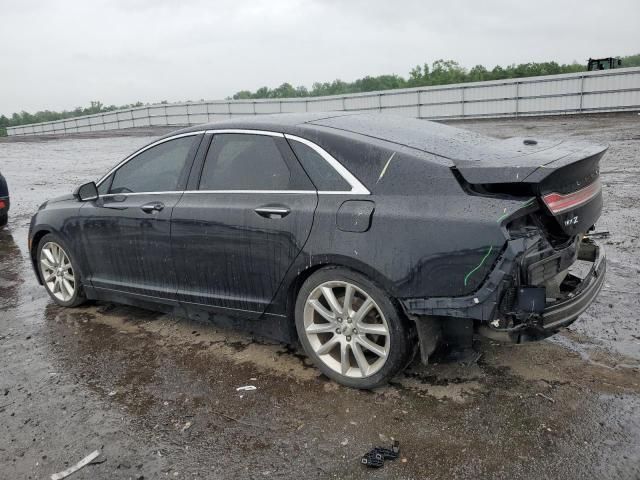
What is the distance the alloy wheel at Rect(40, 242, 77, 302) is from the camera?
5109mm

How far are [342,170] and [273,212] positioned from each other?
0.52 meters

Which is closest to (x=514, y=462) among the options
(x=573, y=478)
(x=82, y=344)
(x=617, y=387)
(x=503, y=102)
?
(x=573, y=478)

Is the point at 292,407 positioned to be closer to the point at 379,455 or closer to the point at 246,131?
the point at 379,455

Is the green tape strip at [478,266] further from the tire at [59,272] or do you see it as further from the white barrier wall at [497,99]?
the white barrier wall at [497,99]

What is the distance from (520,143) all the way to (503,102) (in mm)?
24546

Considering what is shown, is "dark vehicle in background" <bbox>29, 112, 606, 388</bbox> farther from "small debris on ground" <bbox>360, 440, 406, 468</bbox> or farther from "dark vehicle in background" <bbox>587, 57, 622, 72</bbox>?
"dark vehicle in background" <bbox>587, 57, 622, 72</bbox>

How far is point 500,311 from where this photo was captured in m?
2.88

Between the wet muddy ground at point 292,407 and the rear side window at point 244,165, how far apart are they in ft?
4.00

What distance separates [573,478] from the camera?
2527 mm

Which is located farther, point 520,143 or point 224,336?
point 224,336

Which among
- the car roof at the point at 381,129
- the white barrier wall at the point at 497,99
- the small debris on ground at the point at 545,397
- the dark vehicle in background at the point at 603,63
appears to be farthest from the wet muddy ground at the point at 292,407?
the dark vehicle in background at the point at 603,63

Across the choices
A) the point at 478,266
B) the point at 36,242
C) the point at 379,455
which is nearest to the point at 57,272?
the point at 36,242

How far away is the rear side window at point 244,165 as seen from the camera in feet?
12.0

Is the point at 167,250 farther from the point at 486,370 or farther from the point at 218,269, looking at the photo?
the point at 486,370
